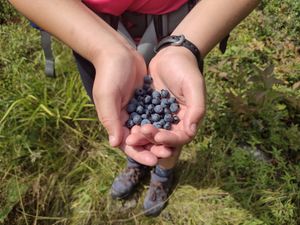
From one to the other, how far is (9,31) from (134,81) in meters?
1.83

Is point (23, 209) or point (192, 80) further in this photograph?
point (23, 209)

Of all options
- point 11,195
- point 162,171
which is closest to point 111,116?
point 162,171

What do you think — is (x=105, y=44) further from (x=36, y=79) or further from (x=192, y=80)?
(x=36, y=79)

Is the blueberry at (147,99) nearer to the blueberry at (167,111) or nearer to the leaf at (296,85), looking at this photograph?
the blueberry at (167,111)

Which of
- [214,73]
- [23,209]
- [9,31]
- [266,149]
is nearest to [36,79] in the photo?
[9,31]

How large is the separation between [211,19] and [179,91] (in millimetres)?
300

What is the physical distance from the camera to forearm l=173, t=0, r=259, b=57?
4.58ft

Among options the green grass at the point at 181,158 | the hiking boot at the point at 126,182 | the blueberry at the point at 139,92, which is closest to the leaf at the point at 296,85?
the green grass at the point at 181,158

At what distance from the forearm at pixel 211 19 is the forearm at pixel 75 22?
0.90ft

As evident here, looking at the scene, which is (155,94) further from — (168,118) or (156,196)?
(156,196)

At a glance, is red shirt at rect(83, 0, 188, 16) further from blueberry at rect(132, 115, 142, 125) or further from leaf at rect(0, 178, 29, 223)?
leaf at rect(0, 178, 29, 223)

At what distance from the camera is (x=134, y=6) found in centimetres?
143

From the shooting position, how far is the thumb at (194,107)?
3.98 feet

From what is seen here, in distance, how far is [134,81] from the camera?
4.73ft
